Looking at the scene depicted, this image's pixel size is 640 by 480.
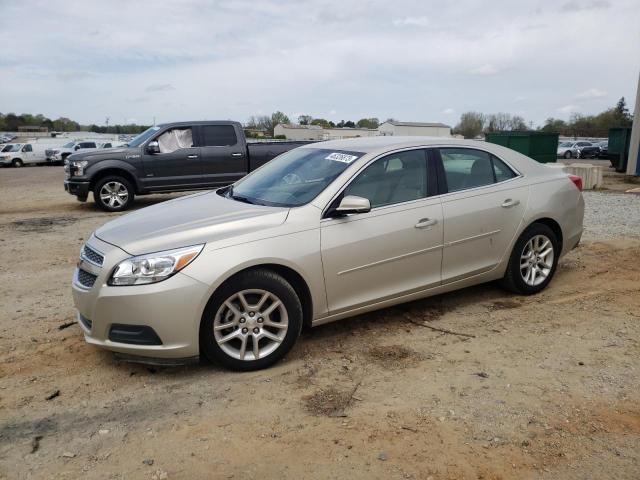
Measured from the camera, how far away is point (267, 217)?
4.00 meters

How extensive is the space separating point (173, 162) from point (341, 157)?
26.2 feet

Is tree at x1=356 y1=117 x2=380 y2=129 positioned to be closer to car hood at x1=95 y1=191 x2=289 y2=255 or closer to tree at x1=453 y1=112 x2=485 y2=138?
tree at x1=453 y1=112 x2=485 y2=138

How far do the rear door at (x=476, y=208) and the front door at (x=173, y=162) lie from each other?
26.4ft

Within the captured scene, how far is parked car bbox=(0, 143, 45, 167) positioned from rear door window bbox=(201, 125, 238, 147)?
91.0ft

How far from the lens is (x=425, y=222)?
4.51m

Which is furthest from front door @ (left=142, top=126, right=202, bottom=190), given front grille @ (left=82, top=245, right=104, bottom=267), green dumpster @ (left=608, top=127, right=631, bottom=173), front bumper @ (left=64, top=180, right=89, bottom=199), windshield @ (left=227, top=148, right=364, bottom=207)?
green dumpster @ (left=608, top=127, right=631, bottom=173)

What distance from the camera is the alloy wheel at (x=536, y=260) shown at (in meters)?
5.28

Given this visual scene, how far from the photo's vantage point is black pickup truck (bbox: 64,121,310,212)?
454 inches

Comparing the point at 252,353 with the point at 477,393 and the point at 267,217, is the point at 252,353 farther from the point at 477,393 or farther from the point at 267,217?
the point at 477,393

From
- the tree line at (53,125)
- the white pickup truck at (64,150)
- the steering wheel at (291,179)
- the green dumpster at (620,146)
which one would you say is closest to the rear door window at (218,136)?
the steering wheel at (291,179)

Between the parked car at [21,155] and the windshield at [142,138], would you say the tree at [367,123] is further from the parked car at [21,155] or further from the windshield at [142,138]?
the windshield at [142,138]

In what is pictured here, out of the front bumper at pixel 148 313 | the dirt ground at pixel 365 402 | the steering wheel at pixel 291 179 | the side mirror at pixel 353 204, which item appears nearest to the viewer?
the dirt ground at pixel 365 402

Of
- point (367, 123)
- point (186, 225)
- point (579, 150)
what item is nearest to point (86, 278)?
point (186, 225)

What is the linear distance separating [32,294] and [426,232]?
13.5ft
